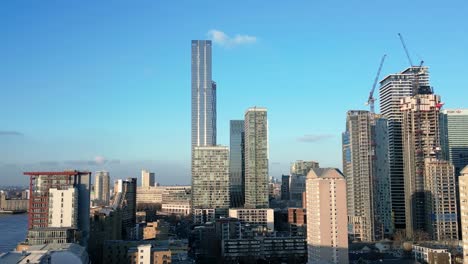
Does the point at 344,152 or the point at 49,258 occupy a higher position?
the point at 344,152

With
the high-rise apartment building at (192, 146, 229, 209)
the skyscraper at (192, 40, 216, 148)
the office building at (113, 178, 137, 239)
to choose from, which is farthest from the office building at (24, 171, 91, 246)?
the skyscraper at (192, 40, 216, 148)

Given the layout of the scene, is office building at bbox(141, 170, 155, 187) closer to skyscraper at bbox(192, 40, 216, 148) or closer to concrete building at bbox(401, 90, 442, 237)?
skyscraper at bbox(192, 40, 216, 148)

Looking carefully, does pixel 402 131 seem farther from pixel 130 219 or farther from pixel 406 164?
pixel 130 219

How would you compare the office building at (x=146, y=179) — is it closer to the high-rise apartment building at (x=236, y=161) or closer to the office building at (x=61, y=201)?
the high-rise apartment building at (x=236, y=161)

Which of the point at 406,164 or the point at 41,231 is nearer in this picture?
the point at 41,231

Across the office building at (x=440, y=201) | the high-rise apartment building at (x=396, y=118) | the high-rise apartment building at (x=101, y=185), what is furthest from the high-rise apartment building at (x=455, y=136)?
the high-rise apartment building at (x=101, y=185)

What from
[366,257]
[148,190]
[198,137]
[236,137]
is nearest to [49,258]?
[366,257]
